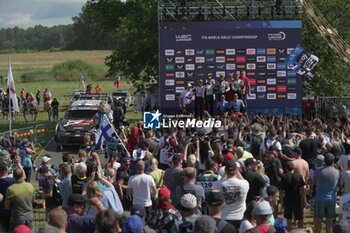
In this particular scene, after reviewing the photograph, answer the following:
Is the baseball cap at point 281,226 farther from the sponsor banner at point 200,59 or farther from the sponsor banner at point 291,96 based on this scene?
the sponsor banner at point 291,96

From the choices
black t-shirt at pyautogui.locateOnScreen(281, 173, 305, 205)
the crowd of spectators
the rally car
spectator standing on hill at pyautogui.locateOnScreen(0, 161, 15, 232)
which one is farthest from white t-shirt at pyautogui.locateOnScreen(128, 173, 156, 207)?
the rally car

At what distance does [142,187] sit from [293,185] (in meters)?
2.86

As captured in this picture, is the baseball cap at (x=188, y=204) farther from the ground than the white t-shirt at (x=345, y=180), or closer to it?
farther from the ground

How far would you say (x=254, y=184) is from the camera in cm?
936

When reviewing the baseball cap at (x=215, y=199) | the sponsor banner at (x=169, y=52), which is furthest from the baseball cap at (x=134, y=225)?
the sponsor banner at (x=169, y=52)

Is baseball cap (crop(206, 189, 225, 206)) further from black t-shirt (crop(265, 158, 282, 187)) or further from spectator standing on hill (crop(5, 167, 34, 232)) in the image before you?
black t-shirt (crop(265, 158, 282, 187))

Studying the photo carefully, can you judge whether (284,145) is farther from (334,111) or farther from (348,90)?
(348,90)

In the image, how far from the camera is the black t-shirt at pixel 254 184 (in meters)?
9.33

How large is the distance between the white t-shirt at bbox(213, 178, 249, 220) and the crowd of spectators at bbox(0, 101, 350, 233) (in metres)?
0.02

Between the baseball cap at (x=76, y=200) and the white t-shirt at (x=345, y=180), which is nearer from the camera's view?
the baseball cap at (x=76, y=200)

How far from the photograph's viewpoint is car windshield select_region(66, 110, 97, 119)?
23.1m

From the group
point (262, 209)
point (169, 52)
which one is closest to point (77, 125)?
A: point (169, 52)

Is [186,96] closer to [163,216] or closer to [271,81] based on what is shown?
[271,81]

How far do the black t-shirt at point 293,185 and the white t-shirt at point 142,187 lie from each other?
2.53m
